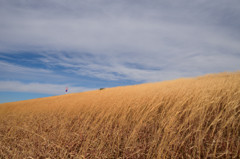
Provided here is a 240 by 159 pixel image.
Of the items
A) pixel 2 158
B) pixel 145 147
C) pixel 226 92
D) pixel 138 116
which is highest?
pixel 226 92

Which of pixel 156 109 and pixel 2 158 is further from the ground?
pixel 156 109

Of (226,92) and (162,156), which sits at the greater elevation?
(226,92)

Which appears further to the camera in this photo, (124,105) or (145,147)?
(124,105)

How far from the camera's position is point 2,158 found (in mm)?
3143

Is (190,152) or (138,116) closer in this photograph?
(190,152)

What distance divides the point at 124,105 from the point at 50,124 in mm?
2716

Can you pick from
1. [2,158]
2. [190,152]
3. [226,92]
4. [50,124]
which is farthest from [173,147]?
[50,124]

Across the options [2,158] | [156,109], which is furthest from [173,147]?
[2,158]

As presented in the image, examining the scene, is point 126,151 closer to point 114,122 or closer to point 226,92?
point 114,122

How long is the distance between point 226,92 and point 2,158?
6450mm

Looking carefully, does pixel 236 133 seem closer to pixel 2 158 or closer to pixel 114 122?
pixel 114 122

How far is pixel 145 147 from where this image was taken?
279cm

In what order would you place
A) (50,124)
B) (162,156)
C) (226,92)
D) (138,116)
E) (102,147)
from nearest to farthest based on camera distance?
1. (162,156)
2. (102,147)
3. (138,116)
4. (226,92)
5. (50,124)

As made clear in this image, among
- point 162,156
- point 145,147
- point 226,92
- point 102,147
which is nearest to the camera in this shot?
point 162,156
